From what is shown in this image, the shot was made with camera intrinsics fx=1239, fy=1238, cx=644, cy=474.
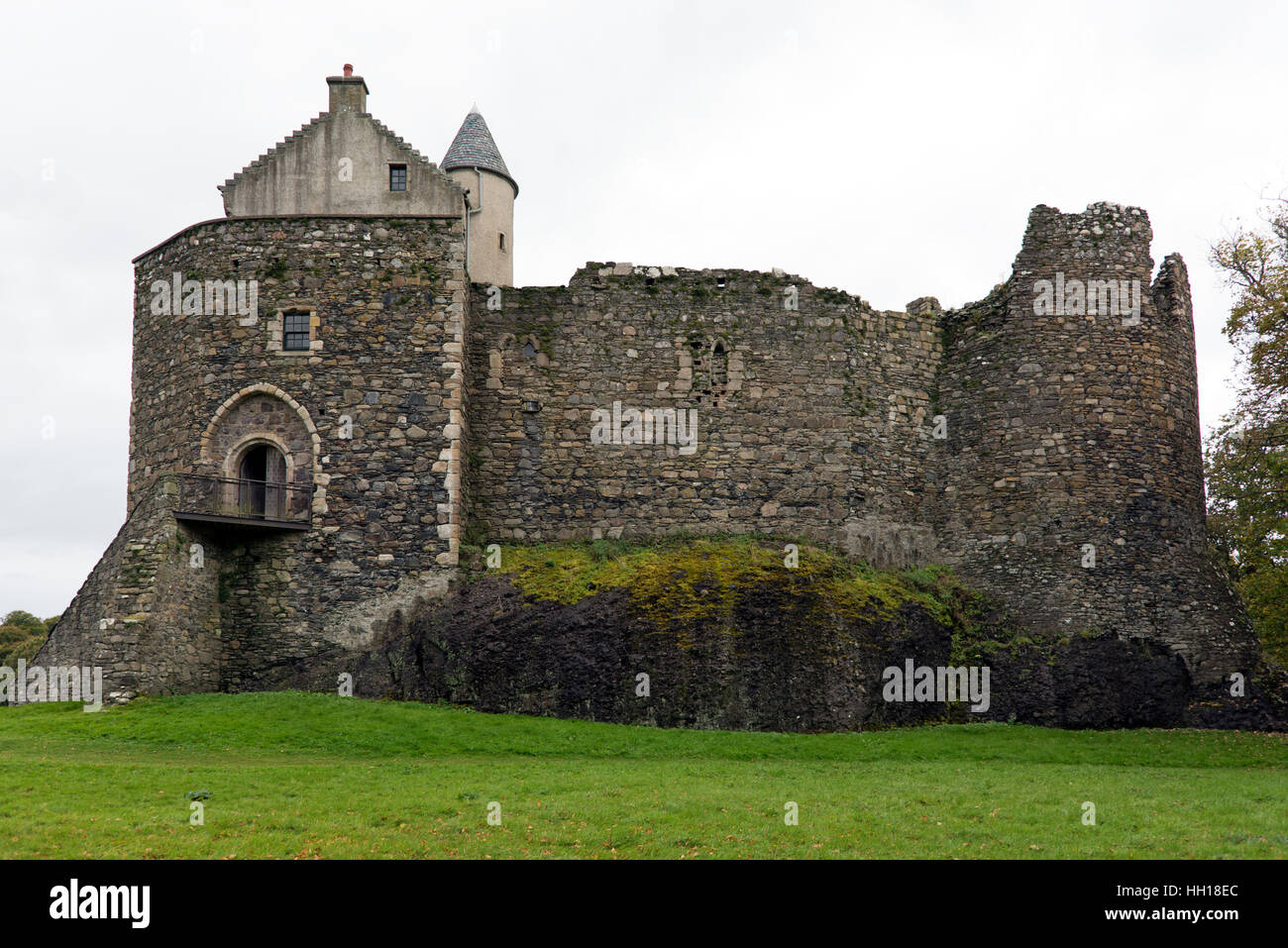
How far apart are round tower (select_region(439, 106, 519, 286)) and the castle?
10.8 meters

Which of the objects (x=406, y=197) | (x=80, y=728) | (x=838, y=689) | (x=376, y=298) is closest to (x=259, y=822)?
(x=80, y=728)

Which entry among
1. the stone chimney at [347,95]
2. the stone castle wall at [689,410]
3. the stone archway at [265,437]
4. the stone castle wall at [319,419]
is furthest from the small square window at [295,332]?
the stone chimney at [347,95]

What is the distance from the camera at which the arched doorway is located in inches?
1046

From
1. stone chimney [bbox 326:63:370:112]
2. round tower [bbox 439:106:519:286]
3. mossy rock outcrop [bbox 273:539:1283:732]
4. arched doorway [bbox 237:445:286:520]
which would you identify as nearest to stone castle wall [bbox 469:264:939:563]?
mossy rock outcrop [bbox 273:539:1283:732]

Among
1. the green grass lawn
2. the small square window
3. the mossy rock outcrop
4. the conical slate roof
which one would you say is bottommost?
the green grass lawn

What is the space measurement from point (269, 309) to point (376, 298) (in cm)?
235

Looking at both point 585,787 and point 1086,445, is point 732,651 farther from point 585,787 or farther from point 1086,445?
point 1086,445

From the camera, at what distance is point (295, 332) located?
27172 mm

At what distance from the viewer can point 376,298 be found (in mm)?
27141

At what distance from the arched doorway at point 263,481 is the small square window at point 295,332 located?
2.25 metres

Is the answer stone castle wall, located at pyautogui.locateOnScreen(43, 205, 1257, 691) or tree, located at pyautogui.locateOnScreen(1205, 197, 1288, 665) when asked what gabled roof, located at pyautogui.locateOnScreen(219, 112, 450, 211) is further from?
tree, located at pyautogui.locateOnScreen(1205, 197, 1288, 665)

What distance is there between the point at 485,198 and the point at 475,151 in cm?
193

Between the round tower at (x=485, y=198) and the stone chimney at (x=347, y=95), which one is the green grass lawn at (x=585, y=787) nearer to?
the stone chimney at (x=347, y=95)

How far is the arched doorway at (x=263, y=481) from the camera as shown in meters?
26.6
